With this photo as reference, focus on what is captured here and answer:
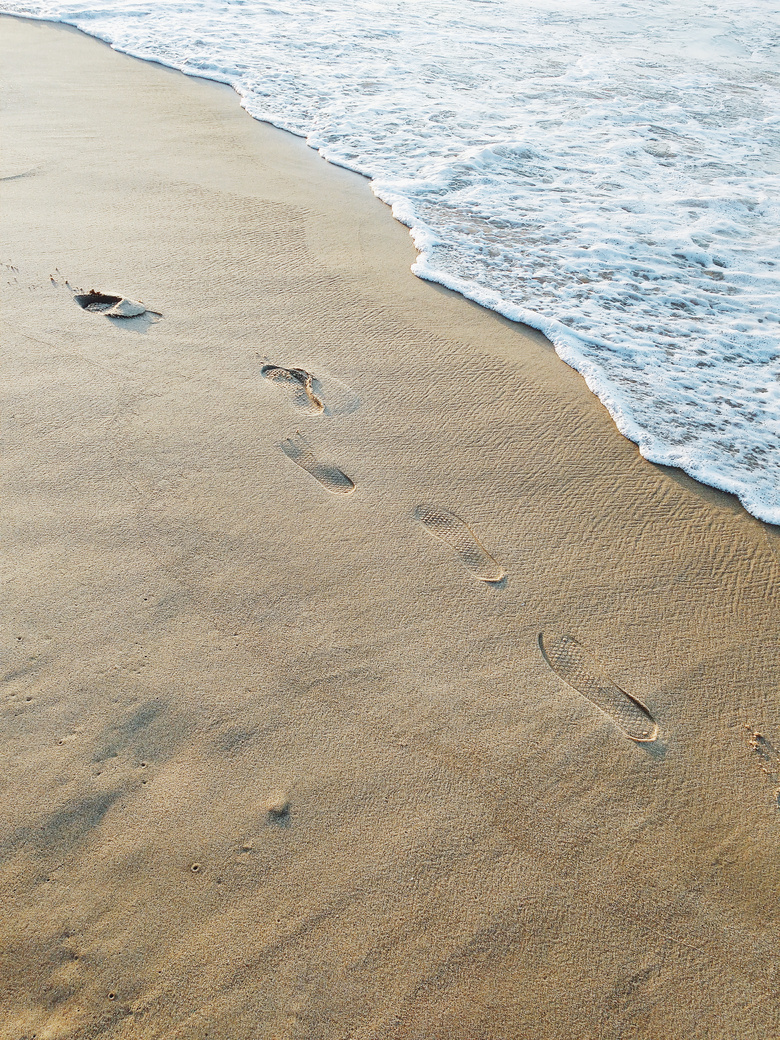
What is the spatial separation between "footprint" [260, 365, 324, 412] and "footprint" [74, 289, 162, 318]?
0.68 m

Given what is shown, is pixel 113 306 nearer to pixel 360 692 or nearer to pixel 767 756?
pixel 360 692

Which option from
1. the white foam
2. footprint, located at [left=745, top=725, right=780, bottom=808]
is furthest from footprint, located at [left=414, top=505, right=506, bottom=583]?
the white foam

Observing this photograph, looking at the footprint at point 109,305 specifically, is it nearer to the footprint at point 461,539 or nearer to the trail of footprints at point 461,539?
the trail of footprints at point 461,539

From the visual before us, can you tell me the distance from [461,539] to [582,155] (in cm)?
421

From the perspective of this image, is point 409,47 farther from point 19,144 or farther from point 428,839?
point 428,839

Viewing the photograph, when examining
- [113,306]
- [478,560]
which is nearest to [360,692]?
[478,560]

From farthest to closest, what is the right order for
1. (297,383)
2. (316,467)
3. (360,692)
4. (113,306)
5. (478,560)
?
(113,306) < (297,383) < (316,467) < (478,560) < (360,692)

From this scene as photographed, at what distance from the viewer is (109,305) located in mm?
3184

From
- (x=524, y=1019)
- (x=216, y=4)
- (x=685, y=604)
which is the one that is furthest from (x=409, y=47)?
(x=524, y=1019)

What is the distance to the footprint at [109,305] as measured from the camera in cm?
313

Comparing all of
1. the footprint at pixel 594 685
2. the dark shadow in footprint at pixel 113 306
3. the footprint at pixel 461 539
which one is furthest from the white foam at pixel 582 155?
the dark shadow in footprint at pixel 113 306

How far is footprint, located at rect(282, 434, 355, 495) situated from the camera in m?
2.47

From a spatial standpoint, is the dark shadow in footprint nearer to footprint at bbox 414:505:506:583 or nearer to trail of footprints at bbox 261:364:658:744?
trail of footprints at bbox 261:364:658:744

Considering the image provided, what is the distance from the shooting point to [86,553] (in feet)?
6.93
